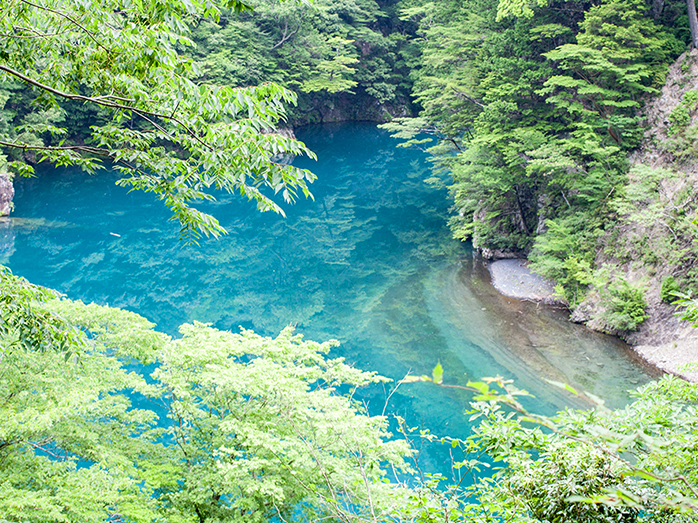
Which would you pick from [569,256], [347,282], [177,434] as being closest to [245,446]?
[177,434]

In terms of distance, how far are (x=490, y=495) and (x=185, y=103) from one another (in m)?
3.67

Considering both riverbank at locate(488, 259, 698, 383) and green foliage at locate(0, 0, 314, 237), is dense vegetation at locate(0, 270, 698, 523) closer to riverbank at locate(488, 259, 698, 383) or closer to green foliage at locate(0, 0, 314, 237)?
green foliage at locate(0, 0, 314, 237)

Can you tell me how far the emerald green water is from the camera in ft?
30.2

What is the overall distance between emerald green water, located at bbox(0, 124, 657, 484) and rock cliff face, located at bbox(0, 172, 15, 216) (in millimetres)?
512

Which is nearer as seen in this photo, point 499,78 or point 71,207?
point 499,78

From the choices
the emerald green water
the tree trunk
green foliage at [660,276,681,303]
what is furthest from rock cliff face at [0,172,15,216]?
the tree trunk

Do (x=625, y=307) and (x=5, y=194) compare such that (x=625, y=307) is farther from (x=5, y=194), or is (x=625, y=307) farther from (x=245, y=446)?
(x=5, y=194)

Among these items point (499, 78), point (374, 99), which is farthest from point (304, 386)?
point (374, 99)

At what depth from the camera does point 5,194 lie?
18547mm

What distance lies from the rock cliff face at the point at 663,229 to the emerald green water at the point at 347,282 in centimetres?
73

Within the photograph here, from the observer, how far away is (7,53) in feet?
12.5

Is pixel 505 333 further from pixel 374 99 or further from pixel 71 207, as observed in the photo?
pixel 374 99

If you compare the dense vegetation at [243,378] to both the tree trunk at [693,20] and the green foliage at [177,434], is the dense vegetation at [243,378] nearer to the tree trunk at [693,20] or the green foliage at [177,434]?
the green foliage at [177,434]

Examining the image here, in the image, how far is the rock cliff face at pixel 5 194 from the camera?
18.1m
